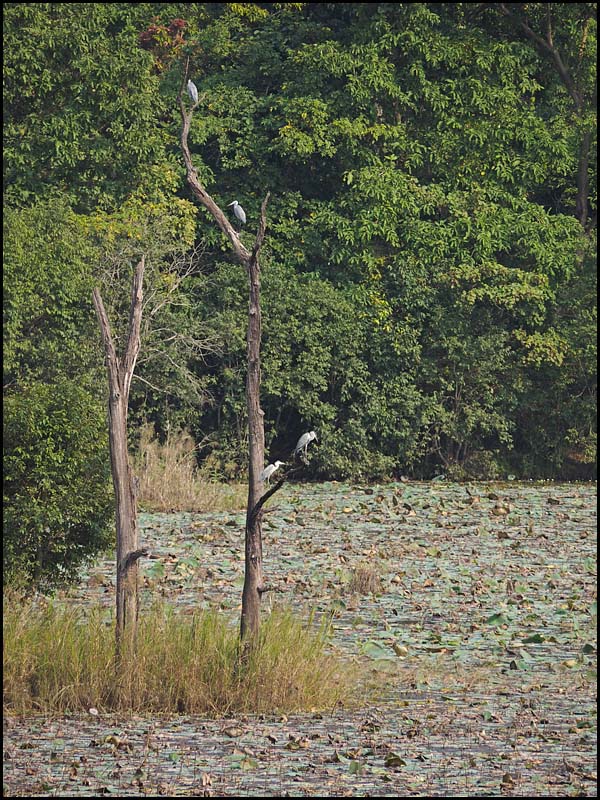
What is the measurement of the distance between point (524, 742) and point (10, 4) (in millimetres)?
17441

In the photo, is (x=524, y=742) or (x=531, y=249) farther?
(x=531, y=249)

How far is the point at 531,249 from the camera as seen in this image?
21.8m

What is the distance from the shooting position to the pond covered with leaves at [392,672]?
5918mm

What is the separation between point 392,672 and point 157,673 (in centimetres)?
169

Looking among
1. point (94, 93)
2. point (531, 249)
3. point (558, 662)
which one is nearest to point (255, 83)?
point (94, 93)

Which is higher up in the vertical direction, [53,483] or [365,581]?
[53,483]

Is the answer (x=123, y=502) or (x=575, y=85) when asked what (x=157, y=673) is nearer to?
(x=123, y=502)

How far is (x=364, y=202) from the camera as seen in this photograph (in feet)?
73.3

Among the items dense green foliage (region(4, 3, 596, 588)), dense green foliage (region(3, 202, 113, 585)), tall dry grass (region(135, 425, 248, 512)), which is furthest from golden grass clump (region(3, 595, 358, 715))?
dense green foliage (region(4, 3, 596, 588))

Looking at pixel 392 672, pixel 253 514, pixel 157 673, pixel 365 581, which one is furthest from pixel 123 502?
pixel 365 581

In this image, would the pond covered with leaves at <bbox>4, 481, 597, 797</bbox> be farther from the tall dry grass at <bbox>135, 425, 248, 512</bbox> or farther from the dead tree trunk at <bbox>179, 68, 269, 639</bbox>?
the dead tree trunk at <bbox>179, 68, 269, 639</bbox>

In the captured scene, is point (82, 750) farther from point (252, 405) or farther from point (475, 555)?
point (475, 555)

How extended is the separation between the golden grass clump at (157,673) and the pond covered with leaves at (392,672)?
0.44 feet

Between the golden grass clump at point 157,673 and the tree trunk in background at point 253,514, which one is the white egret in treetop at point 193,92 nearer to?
the tree trunk in background at point 253,514
